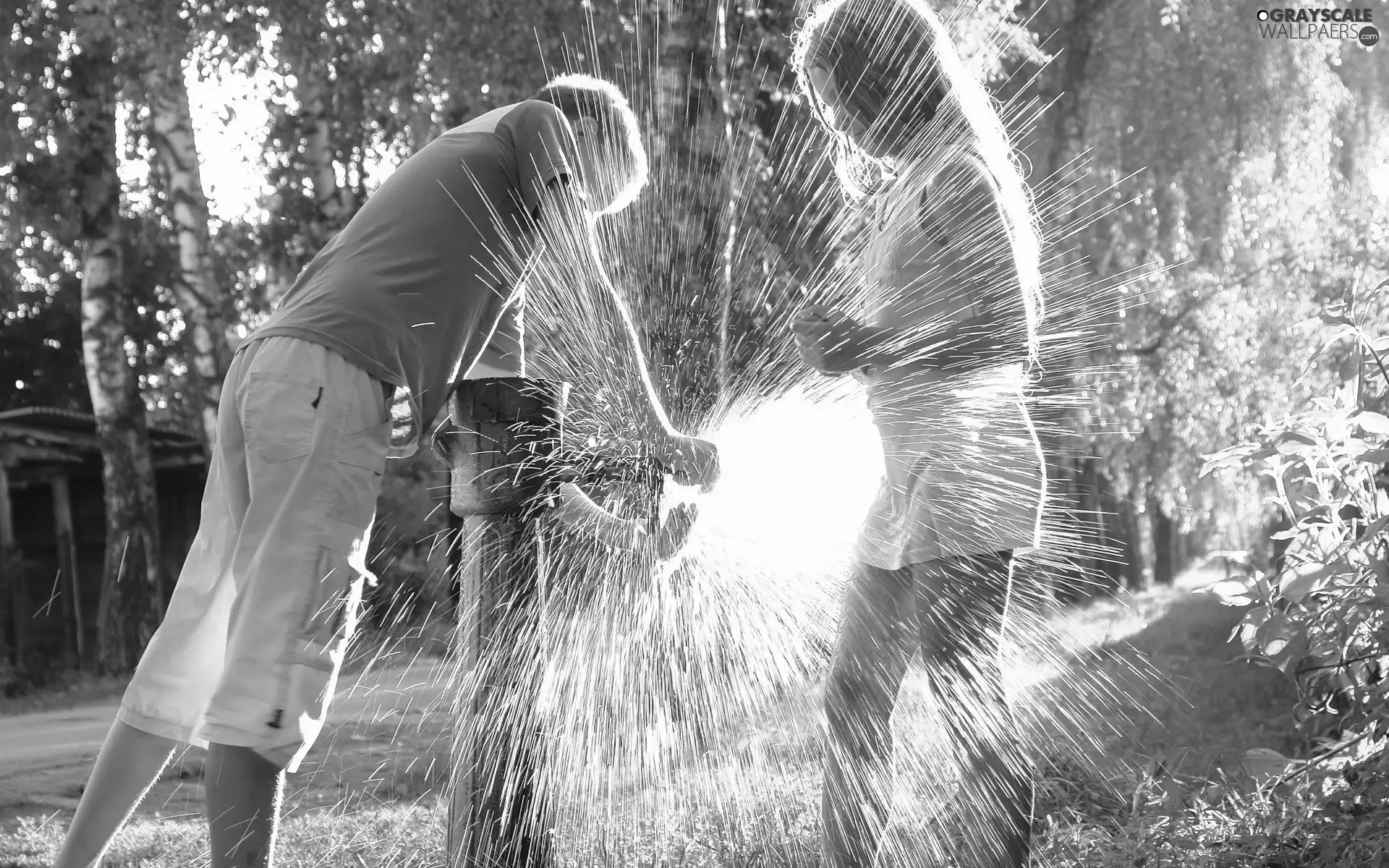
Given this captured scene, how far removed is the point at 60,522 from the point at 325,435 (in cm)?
1296

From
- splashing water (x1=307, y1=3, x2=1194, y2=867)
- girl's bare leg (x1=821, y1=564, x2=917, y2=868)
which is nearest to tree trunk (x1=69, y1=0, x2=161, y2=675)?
splashing water (x1=307, y1=3, x2=1194, y2=867)

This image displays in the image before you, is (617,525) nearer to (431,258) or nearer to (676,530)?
(676,530)

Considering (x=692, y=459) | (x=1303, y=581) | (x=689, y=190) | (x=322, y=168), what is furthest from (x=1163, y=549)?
(x=692, y=459)

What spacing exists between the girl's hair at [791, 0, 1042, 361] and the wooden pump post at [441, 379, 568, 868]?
0.91 m

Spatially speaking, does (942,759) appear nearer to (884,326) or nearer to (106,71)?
(884,326)

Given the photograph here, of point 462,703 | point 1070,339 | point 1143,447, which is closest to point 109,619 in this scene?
point 1070,339

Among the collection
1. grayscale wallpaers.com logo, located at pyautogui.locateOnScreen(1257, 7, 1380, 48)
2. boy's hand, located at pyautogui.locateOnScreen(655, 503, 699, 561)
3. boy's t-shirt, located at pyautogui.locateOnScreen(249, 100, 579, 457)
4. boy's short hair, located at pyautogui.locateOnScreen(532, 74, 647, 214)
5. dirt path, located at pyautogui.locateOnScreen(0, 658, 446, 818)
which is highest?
grayscale wallpaers.com logo, located at pyautogui.locateOnScreen(1257, 7, 1380, 48)

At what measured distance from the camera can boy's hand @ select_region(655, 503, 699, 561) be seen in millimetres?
2906

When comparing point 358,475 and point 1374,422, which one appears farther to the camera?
point 1374,422

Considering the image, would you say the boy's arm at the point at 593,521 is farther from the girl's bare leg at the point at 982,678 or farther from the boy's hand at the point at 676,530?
the girl's bare leg at the point at 982,678

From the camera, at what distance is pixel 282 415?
7.08ft

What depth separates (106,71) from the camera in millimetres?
9625

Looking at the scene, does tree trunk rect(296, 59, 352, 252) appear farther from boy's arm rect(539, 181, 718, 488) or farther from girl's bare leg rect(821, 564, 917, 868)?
girl's bare leg rect(821, 564, 917, 868)

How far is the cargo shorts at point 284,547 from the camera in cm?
210
